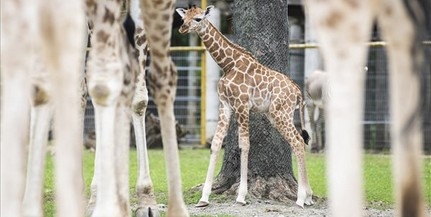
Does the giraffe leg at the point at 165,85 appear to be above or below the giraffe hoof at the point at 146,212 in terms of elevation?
above

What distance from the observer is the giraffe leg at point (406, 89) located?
13.0 ft

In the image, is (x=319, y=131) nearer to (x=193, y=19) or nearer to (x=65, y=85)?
(x=193, y=19)

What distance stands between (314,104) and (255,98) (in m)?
6.78

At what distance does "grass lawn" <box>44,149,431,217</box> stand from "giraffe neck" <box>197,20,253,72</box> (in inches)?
49.2

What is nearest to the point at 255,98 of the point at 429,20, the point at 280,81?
the point at 280,81

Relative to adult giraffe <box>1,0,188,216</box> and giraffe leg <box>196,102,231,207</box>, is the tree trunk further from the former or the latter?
adult giraffe <box>1,0,188,216</box>

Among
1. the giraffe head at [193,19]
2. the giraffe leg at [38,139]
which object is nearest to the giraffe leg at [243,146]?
the giraffe head at [193,19]

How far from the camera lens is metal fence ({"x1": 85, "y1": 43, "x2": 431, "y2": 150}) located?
Answer: 55.3 ft

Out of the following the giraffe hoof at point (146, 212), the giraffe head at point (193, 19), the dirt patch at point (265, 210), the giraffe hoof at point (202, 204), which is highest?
the giraffe head at point (193, 19)

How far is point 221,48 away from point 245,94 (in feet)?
1.81

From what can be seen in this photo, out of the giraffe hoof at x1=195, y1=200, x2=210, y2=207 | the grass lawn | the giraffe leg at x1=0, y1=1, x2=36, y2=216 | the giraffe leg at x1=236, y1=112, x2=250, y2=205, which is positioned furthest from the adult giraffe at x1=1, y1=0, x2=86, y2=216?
the giraffe leg at x1=236, y1=112, x2=250, y2=205

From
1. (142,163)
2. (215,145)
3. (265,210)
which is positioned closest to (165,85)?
(142,163)

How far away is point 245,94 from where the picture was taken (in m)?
9.16

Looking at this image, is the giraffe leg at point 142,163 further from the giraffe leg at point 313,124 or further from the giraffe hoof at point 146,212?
the giraffe leg at point 313,124
